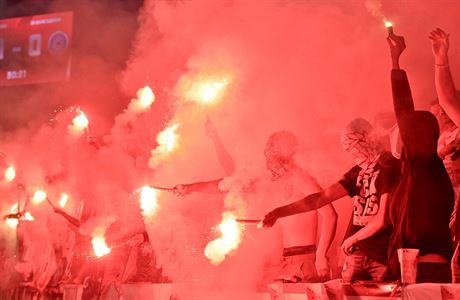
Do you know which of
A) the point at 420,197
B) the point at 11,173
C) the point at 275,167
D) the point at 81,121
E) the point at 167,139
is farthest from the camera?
the point at 11,173

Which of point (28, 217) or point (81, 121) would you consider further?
point (28, 217)

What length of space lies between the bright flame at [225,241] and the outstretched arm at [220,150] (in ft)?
1.64

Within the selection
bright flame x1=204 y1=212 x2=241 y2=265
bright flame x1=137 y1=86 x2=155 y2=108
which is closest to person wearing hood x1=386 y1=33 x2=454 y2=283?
bright flame x1=204 y1=212 x2=241 y2=265

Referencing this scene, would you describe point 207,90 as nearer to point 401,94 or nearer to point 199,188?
point 199,188

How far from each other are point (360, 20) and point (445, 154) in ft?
5.12

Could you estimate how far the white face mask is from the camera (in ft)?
14.9

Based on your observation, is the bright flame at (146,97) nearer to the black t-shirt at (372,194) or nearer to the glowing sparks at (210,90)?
the glowing sparks at (210,90)

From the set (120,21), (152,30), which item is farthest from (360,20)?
(120,21)

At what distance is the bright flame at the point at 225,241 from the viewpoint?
17.8ft

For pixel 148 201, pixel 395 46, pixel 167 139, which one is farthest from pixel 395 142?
pixel 148 201

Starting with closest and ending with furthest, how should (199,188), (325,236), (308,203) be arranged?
(325,236)
(308,203)
(199,188)

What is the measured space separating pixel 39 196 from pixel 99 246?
4.67 feet

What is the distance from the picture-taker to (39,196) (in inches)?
291

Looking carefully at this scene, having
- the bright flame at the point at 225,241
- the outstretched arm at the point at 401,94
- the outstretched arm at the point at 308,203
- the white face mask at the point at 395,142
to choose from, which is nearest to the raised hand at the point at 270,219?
the outstretched arm at the point at 308,203
